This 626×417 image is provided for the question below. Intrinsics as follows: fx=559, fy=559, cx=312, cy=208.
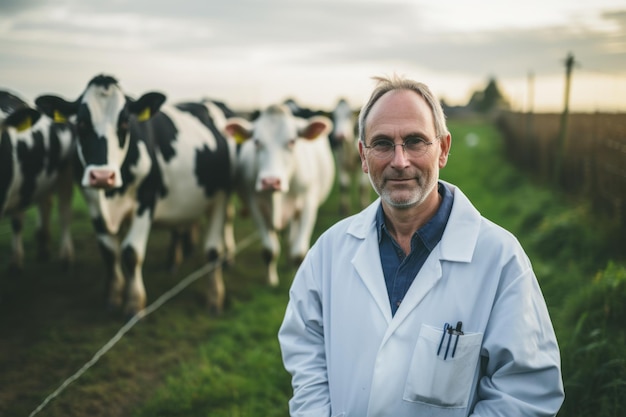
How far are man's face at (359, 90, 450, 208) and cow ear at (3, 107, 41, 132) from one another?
3.84 metres

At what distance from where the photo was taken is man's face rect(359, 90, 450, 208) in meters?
2.17

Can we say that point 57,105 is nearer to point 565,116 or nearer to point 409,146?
point 409,146

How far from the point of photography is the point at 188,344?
196 inches

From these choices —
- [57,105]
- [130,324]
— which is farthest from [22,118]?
[130,324]

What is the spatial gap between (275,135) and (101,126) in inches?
79.3

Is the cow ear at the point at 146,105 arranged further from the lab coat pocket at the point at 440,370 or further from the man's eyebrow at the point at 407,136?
the lab coat pocket at the point at 440,370

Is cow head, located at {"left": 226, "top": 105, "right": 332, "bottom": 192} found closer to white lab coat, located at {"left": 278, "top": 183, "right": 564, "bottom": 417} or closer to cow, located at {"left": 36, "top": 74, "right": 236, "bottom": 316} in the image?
cow, located at {"left": 36, "top": 74, "right": 236, "bottom": 316}

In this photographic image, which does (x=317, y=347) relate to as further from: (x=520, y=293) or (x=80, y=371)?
(x=80, y=371)

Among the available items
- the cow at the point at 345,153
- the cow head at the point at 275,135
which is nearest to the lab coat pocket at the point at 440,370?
the cow head at the point at 275,135

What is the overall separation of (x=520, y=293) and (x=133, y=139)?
3.98 m

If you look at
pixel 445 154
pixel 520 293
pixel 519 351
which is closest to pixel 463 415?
pixel 519 351

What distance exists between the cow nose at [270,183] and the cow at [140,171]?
0.71 meters

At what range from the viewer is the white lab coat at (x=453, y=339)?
1920 mm

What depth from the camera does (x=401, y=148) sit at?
2.18 m
